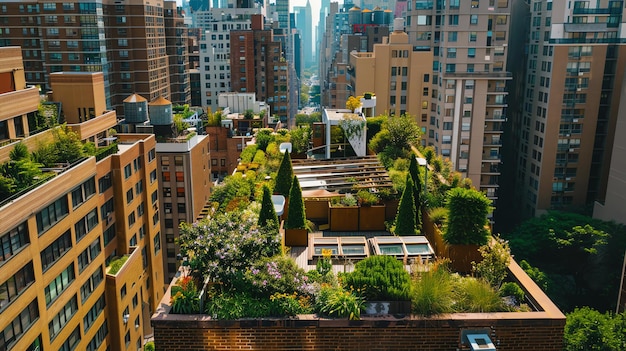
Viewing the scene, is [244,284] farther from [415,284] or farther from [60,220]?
[60,220]

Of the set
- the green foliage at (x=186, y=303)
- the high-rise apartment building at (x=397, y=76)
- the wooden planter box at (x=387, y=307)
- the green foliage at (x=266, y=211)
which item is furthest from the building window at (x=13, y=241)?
the high-rise apartment building at (x=397, y=76)

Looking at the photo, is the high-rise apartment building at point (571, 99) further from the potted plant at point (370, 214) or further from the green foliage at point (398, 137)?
the potted plant at point (370, 214)

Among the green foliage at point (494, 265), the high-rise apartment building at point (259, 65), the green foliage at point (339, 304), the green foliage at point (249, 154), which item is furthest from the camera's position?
the high-rise apartment building at point (259, 65)

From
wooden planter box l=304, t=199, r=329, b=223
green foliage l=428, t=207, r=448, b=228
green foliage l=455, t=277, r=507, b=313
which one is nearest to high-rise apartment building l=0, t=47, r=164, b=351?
wooden planter box l=304, t=199, r=329, b=223

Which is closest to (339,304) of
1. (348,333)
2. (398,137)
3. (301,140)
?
(348,333)

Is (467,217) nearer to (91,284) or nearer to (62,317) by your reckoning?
(62,317)

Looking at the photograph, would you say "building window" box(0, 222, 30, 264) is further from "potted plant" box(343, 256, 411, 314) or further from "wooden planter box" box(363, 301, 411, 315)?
"wooden planter box" box(363, 301, 411, 315)
